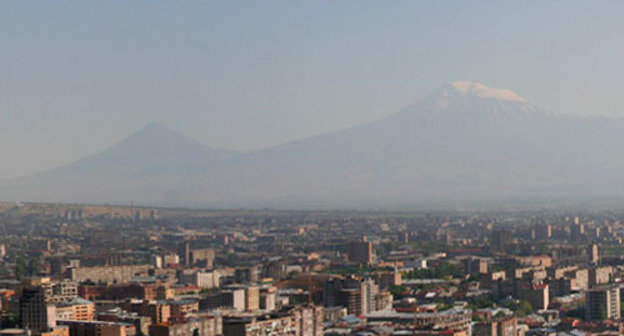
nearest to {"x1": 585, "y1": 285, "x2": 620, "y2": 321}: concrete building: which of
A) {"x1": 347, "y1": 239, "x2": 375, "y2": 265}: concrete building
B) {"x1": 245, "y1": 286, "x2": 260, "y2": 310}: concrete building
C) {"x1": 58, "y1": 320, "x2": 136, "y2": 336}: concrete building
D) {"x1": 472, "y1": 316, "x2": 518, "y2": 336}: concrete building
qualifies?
{"x1": 472, "y1": 316, "x2": 518, "y2": 336}: concrete building

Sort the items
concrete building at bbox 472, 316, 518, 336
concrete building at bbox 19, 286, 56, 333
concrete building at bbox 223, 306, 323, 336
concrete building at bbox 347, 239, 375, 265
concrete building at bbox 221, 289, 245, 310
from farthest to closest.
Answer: concrete building at bbox 347, 239, 375, 265, concrete building at bbox 221, 289, 245, 310, concrete building at bbox 472, 316, 518, 336, concrete building at bbox 19, 286, 56, 333, concrete building at bbox 223, 306, 323, 336

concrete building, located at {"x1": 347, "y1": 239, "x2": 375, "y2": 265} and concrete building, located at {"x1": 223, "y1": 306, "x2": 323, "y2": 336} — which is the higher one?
concrete building, located at {"x1": 347, "y1": 239, "x2": 375, "y2": 265}

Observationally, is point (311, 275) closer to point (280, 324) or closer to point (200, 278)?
point (200, 278)

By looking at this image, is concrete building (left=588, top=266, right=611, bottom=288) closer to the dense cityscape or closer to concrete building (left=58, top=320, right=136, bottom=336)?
the dense cityscape

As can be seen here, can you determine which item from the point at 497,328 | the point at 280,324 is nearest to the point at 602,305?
the point at 497,328

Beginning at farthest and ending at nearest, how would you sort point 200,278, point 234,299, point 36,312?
point 200,278 < point 234,299 < point 36,312

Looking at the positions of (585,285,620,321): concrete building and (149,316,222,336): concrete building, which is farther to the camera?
(585,285,620,321): concrete building

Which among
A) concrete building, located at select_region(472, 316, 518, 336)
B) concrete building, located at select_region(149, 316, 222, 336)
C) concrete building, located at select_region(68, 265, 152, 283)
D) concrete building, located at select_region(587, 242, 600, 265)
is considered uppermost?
concrete building, located at select_region(587, 242, 600, 265)

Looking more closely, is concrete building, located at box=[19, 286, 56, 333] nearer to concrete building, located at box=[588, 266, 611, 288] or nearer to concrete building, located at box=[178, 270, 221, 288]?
concrete building, located at box=[178, 270, 221, 288]

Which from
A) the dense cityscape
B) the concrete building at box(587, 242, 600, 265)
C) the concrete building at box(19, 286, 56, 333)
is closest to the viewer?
the concrete building at box(19, 286, 56, 333)
